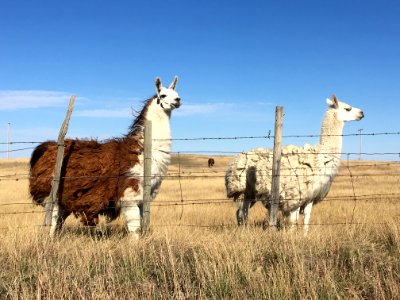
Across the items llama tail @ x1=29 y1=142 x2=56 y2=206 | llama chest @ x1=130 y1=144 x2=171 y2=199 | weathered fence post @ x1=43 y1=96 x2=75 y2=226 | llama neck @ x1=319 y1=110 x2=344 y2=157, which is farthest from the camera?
llama neck @ x1=319 y1=110 x2=344 y2=157

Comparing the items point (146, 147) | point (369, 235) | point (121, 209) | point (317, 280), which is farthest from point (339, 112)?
point (317, 280)

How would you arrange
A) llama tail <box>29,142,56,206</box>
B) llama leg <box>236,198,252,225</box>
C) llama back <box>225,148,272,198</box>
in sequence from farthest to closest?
llama leg <box>236,198,252,225</box> → llama back <box>225,148,272,198</box> → llama tail <box>29,142,56,206</box>

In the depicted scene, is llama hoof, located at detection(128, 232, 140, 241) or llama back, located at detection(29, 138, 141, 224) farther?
llama back, located at detection(29, 138, 141, 224)

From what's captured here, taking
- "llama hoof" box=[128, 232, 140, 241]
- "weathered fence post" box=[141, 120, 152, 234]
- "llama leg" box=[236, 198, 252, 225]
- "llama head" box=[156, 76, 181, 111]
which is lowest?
"llama hoof" box=[128, 232, 140, 241]

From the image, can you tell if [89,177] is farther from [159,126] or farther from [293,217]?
[293,217]

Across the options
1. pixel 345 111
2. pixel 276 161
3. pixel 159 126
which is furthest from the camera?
pixel 345 111

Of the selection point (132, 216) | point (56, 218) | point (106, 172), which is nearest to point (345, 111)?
point (132, 216)

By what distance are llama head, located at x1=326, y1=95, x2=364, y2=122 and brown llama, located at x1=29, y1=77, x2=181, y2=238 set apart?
3.68m

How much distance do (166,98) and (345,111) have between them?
409cm

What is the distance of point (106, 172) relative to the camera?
292 inches

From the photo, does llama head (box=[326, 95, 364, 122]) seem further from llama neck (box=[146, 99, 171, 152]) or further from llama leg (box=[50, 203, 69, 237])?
llama leg (box=[50, 203, 69, 237])

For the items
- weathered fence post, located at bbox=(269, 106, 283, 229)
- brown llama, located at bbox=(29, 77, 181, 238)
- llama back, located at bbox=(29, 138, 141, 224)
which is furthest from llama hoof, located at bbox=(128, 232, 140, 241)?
weathered fence post, located at bbox=(269, 106, 283, 229)

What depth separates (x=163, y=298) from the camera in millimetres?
3900

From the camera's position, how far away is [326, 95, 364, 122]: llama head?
30.5 ft
